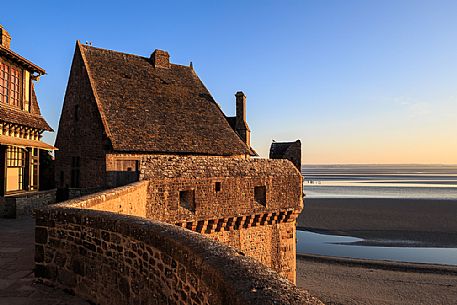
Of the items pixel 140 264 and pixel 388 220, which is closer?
pixel 140 264

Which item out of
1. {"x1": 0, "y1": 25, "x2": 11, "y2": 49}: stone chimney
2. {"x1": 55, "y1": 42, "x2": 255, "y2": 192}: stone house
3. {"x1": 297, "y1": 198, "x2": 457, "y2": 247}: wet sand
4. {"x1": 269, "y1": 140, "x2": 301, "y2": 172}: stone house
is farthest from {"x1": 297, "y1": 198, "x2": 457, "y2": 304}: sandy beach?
{"x1": 0, "y1": 25, "x2": 11, "y2": 49}: stone chimney

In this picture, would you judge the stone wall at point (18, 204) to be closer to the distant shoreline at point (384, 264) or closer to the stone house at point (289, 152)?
the distant shoreline at point (384, 264)

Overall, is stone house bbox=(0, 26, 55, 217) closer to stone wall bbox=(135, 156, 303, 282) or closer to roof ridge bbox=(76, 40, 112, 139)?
roof ridge bbox=(76, 40, 112, 139)

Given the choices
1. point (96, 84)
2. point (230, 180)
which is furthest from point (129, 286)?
point (96, 84)

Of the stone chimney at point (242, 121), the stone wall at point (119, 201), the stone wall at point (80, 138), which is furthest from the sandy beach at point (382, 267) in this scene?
the stone wall at point (80, 138)

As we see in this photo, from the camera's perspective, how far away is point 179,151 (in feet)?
63.0

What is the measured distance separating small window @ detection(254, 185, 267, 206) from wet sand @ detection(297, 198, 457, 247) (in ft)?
66.6

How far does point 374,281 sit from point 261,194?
11955mm

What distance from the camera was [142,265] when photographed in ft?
15.6

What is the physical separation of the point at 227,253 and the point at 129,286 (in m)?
2.19

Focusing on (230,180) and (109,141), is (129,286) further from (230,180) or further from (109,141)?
(109,141)

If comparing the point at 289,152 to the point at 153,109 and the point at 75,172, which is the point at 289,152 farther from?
the point at 75,172

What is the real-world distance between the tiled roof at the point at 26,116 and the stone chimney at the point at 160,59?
8.16m

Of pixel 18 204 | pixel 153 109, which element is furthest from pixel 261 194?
pixel 18 204
